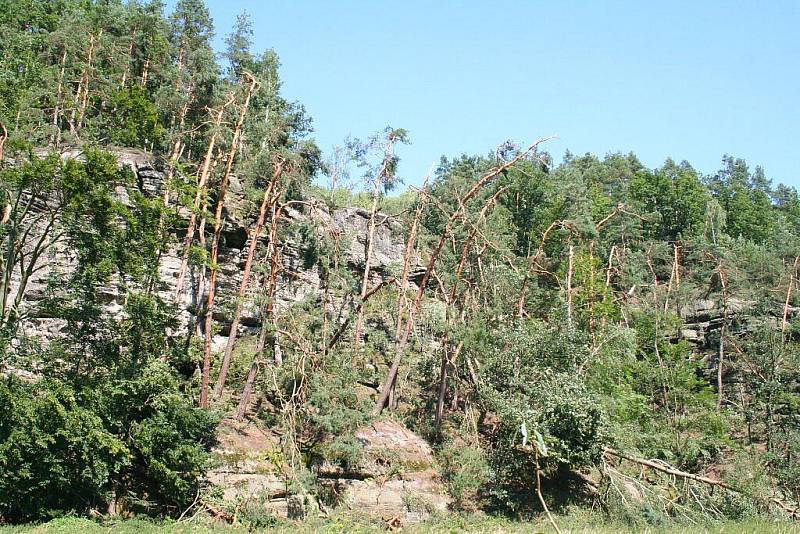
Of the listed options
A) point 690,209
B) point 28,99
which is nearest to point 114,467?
point 28,99

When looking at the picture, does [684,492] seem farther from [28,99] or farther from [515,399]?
[28,99]

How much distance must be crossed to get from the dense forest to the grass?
877mm

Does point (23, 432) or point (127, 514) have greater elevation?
point (23, 432)

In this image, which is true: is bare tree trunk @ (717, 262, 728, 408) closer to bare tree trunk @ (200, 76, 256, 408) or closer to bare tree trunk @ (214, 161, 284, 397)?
bare tree trunk @ (214, 161, 284, 397)

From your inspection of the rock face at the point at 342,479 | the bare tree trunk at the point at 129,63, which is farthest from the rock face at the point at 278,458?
the bare tree trunk at the point at 129,63

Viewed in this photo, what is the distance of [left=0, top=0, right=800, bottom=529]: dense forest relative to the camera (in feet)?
59.0

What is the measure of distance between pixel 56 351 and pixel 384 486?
420 inches

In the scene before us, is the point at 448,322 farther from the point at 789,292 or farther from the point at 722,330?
the point at 789,292

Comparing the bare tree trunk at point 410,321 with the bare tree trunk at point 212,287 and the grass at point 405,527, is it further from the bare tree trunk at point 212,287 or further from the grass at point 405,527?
the bare tree trunk at point 212,287

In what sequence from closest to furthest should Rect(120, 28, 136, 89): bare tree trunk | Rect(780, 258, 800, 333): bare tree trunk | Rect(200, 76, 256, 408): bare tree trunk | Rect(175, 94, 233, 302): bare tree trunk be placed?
Rect(200, 76, 256, 408): bare tree trunk, Rect(175, 94, 233, 302): bare tree trunk, Rect(780, 258, 800, 333): bare tree trunk, Rect(120, 28, 136, 89): bare tree trunk

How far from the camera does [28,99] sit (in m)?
31.3

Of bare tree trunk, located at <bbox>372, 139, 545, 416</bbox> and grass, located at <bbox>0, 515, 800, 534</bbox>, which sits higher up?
bare tree trunk, located at <bbox>372, 139, 545, 416</bbox>

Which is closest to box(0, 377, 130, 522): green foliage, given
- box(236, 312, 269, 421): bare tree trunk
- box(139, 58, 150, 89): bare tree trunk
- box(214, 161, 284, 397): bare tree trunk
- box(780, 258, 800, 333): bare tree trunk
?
box(214, 161, 284, 397): bare tree trunk

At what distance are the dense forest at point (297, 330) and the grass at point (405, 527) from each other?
34.5 inches
